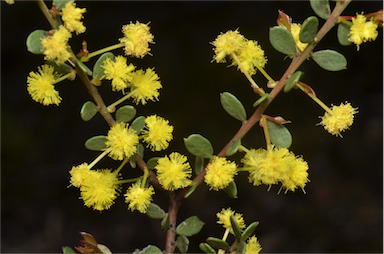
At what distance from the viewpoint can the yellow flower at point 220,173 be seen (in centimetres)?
67

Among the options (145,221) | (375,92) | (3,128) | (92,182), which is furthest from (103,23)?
(92,182)

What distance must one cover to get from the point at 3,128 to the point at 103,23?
0.62 m

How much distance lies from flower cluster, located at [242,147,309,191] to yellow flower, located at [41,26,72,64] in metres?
0.21

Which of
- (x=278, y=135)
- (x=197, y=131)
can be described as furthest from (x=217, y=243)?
(x=197, y=131)

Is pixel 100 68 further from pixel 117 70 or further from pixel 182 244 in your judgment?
pixel 182 244

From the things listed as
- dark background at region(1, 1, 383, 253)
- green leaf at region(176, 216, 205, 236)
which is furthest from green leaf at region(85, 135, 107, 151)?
dark background at region(1, 1, 383, 253)

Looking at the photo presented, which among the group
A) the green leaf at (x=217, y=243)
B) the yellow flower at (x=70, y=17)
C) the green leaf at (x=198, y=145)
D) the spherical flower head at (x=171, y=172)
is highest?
the yellow flower at (x=70, y=17)

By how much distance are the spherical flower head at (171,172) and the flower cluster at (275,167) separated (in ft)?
0.23

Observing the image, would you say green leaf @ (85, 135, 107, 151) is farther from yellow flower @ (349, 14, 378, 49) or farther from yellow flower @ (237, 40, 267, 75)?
yellow flower @ (349, 14, 378, 49)

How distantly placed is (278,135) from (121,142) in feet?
0.53

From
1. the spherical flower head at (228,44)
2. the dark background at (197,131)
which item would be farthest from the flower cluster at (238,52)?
the dark background at (197,131)

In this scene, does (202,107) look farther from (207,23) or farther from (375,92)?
(375,92)

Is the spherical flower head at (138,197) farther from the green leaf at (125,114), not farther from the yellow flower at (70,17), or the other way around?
the yellow flower at (70,17)

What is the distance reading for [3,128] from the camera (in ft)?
8.41
